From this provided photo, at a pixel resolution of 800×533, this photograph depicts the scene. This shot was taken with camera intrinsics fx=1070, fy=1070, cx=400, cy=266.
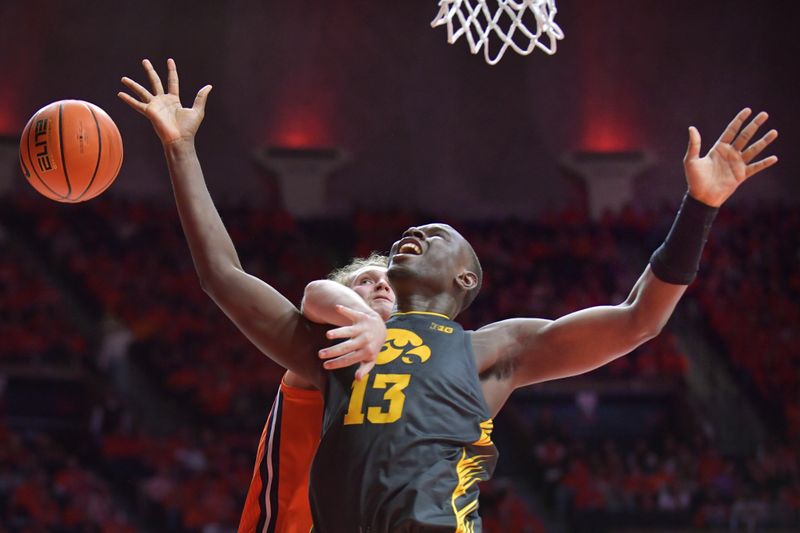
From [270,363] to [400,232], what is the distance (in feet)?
13.0

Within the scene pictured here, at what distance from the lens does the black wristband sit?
2830 mm

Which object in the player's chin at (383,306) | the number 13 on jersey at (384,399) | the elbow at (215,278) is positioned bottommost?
the number 13 on jersey at (384,399)

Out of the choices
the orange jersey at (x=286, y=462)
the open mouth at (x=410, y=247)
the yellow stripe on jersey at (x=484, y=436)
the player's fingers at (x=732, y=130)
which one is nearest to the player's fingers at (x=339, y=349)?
the yellow stripe on jersey at (x=484, y=436)

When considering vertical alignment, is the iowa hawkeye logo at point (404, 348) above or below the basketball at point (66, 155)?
below

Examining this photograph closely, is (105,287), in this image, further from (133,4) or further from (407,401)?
(407,401)

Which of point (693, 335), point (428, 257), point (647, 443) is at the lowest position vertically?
point (647, 443)

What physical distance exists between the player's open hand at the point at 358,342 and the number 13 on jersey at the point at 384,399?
214mm

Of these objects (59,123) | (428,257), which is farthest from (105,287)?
(428,257)

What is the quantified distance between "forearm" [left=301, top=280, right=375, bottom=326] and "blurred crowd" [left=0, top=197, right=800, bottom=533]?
712 centimetres

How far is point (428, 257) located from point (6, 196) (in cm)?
1291

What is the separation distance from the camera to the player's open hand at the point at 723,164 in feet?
9.37

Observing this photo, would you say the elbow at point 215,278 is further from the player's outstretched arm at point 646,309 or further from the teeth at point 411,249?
the player's outstretched arm at point 646,309

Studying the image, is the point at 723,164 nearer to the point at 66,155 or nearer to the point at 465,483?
the point at 465,483

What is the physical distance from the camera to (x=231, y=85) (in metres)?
17.0
